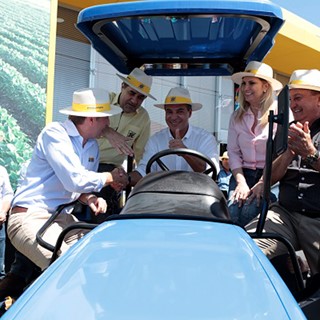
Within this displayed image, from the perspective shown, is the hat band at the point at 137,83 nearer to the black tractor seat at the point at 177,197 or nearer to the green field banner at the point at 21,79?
the black tractor seat at the point at 177,197

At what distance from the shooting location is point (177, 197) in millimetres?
2785

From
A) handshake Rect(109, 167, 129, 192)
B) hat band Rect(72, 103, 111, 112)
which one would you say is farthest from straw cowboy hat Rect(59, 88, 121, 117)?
handshake Rect(109, 167, 129, 192)

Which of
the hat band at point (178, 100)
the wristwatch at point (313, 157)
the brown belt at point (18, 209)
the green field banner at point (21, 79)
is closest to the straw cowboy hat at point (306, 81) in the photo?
the wristwatch at point (313, 157)

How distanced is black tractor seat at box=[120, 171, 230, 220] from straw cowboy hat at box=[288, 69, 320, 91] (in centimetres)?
94

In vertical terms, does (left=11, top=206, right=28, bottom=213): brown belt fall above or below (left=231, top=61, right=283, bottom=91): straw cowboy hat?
below

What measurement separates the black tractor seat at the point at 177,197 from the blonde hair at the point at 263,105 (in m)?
1.17

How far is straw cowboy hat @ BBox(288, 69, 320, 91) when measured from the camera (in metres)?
3.44

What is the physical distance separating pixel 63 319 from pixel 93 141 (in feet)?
8.20

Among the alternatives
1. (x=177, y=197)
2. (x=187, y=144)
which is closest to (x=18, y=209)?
(x=177, y=197)

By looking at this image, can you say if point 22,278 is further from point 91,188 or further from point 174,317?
point 174,317

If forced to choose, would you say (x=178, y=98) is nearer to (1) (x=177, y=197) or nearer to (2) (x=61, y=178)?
(2) (x=61, y=178)

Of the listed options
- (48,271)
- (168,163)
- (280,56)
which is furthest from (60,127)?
(280,56)

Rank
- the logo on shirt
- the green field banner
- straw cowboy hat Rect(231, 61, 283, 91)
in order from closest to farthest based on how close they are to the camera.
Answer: straw cowboy hat Rect(231, 61, 283, 91) → the logo on shirt → the green field banner

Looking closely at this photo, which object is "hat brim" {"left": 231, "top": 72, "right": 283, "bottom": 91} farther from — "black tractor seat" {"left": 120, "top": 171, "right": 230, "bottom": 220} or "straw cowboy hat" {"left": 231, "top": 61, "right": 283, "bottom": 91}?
"black tractor seat" {"left": 120, "top": 171, "right": 230, "bottom": 220}
